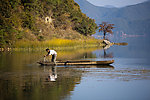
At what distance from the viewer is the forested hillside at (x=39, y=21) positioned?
75506mm

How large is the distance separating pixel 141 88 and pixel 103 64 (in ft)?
54.0

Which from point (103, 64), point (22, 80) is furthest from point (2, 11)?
point (22, 80)

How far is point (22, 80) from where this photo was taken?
94.6 feet

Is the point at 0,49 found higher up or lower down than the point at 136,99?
higher up

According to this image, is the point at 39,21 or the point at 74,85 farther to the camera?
the point at 39,21

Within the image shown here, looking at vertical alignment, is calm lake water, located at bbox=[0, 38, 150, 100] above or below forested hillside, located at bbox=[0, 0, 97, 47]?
below

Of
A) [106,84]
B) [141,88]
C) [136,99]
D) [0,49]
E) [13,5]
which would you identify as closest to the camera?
[136,99]

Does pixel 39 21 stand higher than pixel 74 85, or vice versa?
pixel 39 21

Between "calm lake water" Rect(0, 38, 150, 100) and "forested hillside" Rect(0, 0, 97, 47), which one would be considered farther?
"forested hillside" Rect(0, 0, 97, 47)

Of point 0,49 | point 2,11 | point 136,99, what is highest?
point 2,11

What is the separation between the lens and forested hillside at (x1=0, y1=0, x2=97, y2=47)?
248 ft

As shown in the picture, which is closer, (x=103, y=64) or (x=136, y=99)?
(x=136, y=99)

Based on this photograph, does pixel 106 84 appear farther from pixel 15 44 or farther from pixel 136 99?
pixel 15 44

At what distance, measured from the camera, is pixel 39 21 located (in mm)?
98375
